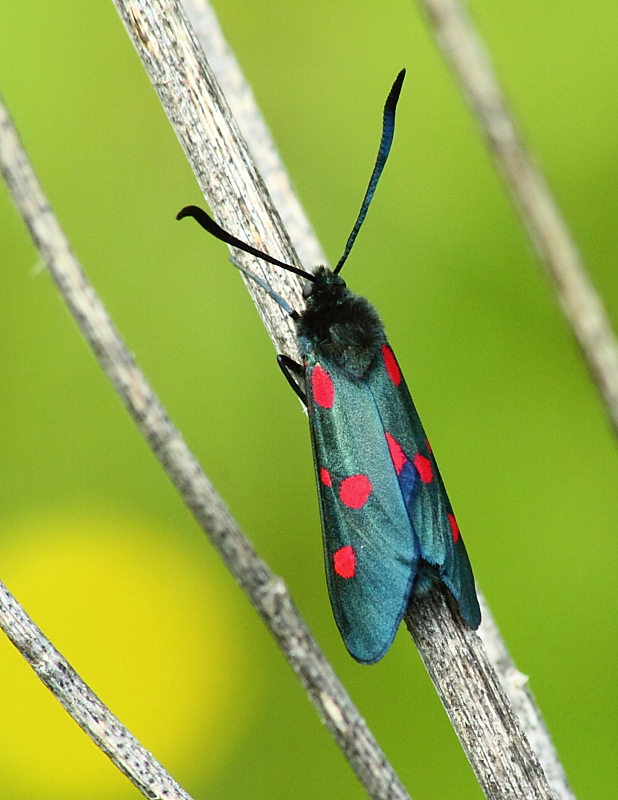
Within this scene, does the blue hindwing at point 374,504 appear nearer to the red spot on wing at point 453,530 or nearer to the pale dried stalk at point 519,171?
the red spot on wing at point 453,530

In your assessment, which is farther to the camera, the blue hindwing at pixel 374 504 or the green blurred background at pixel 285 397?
the green blurred background at pixel 285 397

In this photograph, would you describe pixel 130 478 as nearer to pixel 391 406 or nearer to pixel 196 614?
pixel 196 614

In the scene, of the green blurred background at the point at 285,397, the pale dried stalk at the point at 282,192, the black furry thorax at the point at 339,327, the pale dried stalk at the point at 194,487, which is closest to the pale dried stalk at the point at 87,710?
the pale dried stalk at the point at 194,487

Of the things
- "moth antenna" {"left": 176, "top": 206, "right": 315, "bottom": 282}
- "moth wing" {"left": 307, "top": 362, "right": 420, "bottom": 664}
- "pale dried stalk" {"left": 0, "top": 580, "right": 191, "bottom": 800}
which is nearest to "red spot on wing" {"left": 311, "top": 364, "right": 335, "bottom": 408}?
"moth wing" {"left": 307, "top": 362, "right": 420, "bottom": 664}

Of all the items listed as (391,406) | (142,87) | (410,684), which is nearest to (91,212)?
(142,87)

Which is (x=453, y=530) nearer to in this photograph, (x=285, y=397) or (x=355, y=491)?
(x=355, y=491)

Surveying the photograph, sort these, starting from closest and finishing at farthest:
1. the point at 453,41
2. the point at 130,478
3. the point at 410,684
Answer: the point at 453,41 → the point at 410,684 → the point at 130,478

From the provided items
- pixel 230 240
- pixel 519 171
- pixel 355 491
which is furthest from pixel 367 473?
pixel 519 171

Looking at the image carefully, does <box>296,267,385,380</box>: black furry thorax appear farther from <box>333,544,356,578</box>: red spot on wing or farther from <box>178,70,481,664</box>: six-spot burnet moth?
<box>333,544,356,578</box>: red spot on wing
